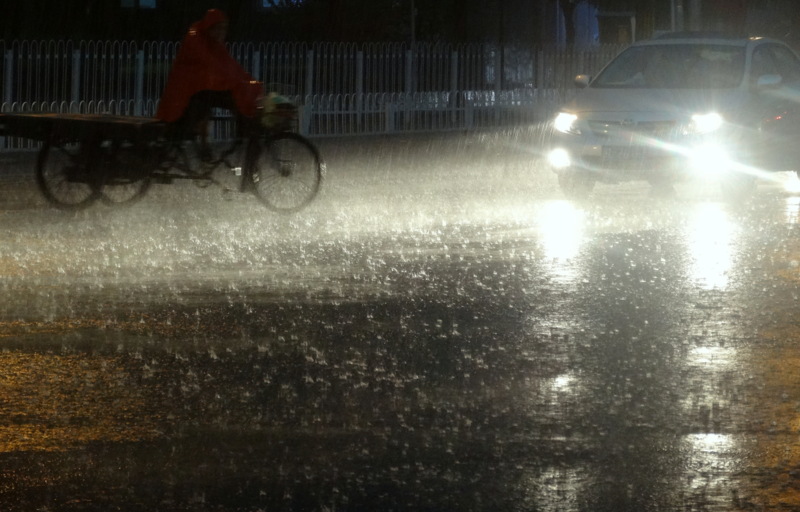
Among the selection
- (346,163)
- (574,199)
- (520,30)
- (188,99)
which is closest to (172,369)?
(188,99)

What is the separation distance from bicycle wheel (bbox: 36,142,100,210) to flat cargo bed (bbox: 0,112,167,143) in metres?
0.12

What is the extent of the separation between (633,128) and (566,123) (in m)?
0.83

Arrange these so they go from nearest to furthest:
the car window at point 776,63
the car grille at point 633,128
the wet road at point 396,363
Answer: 1. the wet road at point 396,363
2. the car grille at point 633,128
3. the car window at point 776,63

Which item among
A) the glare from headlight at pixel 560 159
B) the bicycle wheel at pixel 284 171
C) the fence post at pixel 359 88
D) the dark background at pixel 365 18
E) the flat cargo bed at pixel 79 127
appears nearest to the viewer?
the flat cargo bed at pixel 79 127

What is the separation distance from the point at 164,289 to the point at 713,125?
7934 millimetres

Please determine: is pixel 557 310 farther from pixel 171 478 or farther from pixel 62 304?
pixel 171 478

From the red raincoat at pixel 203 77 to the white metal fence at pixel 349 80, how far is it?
16.4 feet

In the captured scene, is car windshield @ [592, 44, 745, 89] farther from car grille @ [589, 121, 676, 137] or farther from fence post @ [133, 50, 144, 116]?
fence post @ [133, 50, 144, 116]

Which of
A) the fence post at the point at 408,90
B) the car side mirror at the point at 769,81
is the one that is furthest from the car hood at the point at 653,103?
the fence post at the point at 408,90

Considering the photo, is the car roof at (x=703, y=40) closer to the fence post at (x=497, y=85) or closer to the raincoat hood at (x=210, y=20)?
the raincoat hood at (x=210, y=20)

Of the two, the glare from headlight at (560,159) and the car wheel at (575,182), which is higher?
the glare from headlight at (560,159)

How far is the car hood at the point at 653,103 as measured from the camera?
15.3m

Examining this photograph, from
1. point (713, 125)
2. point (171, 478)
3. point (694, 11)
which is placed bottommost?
point (171, 478)

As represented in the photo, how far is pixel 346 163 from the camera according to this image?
65.8 feet
